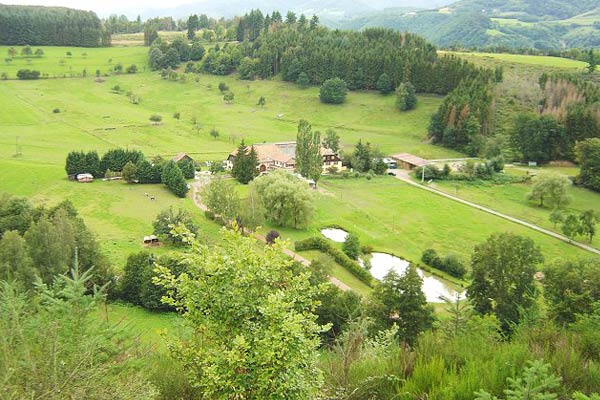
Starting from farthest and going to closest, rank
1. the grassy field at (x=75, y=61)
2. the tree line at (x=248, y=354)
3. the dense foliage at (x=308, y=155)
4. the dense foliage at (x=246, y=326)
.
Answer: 1. the grassy field at (x=75, y=61)
2. the dense foliage at (x=308, y=155)
3. the dense foliage at (x=246, y=326)
4. the tree line at (x=248, y=354)

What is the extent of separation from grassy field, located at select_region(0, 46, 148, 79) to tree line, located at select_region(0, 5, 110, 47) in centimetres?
460

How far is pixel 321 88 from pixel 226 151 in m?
31.2

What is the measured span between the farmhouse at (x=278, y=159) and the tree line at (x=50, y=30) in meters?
95.8

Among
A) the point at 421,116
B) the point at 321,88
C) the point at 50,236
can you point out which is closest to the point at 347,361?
the point at 50,236

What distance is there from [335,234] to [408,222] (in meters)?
Answer: 7.96

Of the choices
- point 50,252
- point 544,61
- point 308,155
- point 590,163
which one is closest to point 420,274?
point 308,155

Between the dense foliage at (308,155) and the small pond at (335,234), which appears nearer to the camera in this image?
the small pond at (335,234)

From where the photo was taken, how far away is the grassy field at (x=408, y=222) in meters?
44.4

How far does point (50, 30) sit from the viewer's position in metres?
137

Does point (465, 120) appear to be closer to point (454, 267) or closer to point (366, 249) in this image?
point (366, 249)

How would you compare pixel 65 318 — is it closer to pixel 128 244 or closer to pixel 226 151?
pixel 128 244

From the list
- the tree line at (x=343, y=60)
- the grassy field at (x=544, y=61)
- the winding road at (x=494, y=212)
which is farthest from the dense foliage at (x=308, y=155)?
the grassy field at (x=544, y=61)

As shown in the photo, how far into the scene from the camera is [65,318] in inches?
345

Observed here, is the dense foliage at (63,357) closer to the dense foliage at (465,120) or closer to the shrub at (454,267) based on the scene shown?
the shrub at (454,267)
